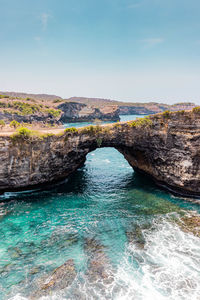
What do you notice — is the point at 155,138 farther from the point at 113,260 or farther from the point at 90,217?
the point at 113,260

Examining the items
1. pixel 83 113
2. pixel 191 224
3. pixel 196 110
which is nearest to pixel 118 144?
pixel 196 110

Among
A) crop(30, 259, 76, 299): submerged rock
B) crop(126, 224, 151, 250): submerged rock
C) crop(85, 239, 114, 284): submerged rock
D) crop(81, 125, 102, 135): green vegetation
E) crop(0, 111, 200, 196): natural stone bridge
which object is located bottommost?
crop(30, 259, 76, 299): submerged rock

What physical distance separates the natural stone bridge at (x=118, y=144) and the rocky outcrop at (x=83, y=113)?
354 feet

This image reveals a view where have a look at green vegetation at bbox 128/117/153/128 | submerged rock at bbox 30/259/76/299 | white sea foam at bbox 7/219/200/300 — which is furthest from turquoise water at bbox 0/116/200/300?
green vegetation at bbox 128/117/153/128

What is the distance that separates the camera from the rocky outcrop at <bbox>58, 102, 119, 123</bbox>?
5487 inches

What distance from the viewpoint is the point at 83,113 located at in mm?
152375

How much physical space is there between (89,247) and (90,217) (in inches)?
182

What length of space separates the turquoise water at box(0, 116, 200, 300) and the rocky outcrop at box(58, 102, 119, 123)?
113 metres

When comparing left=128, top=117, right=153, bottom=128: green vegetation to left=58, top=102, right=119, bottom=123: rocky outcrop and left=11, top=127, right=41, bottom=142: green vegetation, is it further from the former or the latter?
left=58, top=102, right=119, bottom=123: rocky outcrop

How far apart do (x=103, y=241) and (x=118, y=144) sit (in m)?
15.4

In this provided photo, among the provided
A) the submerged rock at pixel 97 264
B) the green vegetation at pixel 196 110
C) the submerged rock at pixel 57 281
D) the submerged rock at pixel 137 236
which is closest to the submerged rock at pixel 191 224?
the submerged rock at pixel 137 236

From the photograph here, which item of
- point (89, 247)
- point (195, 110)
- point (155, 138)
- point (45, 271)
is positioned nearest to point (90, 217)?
point (89, 247)

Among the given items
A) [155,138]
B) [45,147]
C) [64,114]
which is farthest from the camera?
[64,114]

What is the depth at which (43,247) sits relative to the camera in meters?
16.9
